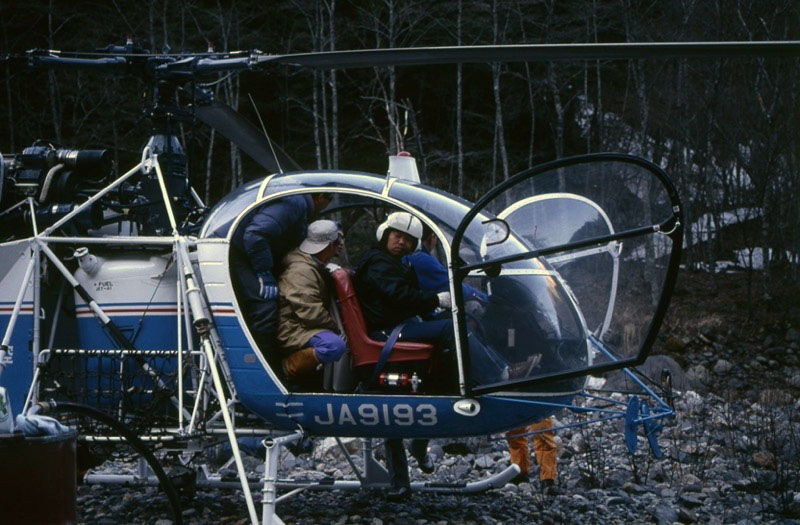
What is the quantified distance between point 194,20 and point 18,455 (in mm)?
22938

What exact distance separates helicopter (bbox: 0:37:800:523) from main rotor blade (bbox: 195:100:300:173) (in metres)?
0.18

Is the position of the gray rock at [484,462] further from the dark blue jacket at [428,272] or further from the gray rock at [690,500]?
the dark blue jacket at [428,272]

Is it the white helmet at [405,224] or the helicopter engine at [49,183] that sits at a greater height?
the helicopter engine at [49,183]

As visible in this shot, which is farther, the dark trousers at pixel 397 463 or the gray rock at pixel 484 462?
the gray rock at pixel 484 462

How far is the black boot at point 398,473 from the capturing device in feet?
22.2

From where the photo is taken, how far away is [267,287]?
5.92 meters

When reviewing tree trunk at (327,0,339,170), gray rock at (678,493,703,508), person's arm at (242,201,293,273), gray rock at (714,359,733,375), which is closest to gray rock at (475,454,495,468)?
gray rock at (678,493,703,508)

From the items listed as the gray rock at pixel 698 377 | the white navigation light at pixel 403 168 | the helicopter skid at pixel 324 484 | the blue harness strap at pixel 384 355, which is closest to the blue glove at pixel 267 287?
the blue harness strap at pixel 384 355

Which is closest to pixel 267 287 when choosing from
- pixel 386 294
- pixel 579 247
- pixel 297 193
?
pixel 297 193

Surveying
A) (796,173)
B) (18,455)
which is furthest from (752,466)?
(796,173)

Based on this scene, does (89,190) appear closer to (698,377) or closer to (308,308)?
(308,308)

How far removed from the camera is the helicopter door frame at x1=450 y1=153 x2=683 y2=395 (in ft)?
17.1

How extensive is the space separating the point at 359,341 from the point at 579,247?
1.55 m

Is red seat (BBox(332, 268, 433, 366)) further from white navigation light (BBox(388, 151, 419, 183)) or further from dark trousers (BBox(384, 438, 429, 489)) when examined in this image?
dark trousers (BBox(384, 438, 429, 489))
